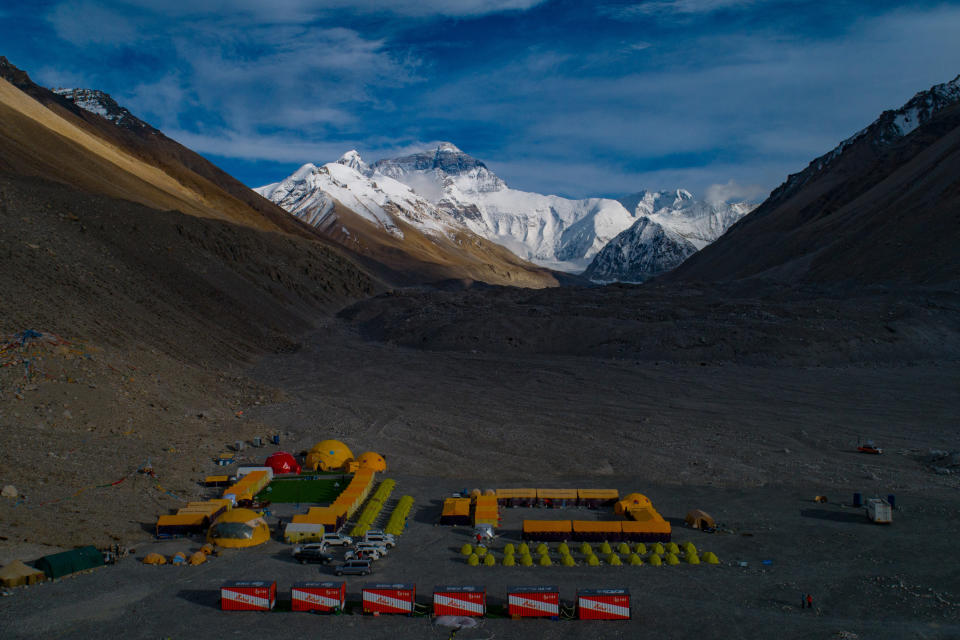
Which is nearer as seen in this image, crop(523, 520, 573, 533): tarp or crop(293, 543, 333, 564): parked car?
crop(293, 543, 333, 564): parked car

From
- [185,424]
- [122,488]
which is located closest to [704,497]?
[122,488]

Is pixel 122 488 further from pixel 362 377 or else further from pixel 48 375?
pixel 362 377

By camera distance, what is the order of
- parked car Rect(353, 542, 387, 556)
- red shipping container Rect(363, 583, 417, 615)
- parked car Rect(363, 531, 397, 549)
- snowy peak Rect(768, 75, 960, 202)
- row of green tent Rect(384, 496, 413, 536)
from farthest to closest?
snowy peak Rect(768, 75, 960, 202) < row of green tent Rect(384, 496, 413, 536) < parked car Rect(363, 531, 397, 549) < parked car Rect(353, 542, 387, 556) < red shipping container Rect(363, 583, 417, 615)

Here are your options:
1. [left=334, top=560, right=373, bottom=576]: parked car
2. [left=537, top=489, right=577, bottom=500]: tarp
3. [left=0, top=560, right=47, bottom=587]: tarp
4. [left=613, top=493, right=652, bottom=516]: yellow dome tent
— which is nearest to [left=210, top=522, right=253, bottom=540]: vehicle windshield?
[left=334, top=560, right=373, bottom=576]: parked car

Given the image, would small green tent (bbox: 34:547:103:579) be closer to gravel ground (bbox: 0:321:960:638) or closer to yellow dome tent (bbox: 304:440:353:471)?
gravel ground (bbox: 0:321:960:638)

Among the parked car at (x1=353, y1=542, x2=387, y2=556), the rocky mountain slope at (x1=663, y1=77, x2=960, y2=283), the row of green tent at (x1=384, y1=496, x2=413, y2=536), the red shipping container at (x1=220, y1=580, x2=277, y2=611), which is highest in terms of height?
the rocky mountain slope at (x1=663, y1=77, x2=960, y2=283)

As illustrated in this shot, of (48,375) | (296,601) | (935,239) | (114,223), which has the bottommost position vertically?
(296,601)

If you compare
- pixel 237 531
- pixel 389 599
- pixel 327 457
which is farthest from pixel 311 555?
pixel 327 457
